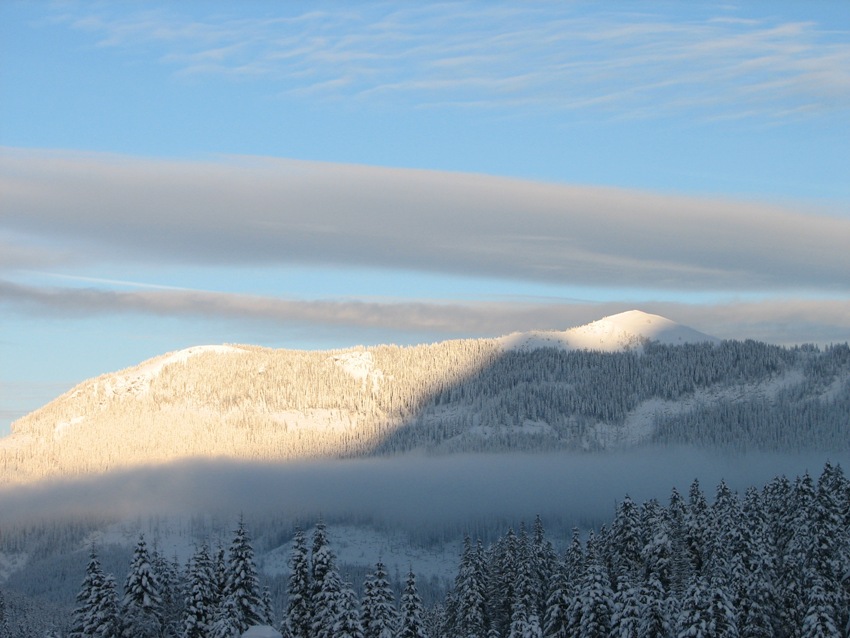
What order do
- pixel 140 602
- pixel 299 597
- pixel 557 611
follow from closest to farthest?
pixel 140 602, pixel 299 597, pixel 557 611

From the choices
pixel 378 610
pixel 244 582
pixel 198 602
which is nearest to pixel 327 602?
pixel 378 610

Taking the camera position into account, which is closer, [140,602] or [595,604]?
[140,602]

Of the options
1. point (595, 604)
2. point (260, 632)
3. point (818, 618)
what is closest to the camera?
point (260, 632)

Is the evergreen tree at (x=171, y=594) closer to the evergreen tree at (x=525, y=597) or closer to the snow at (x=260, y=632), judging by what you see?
the snow at (x=260, y=632)

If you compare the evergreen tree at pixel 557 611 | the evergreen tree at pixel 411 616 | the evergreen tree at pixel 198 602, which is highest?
the evergreen tree at pixel 198 602

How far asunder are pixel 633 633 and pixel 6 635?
62926 millimetres

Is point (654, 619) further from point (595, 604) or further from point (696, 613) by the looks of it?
point (595, 604)

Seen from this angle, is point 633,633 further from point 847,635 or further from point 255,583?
point 255,583

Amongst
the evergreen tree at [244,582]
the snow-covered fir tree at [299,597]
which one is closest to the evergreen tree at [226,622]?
the evergreen tree at [244,582]

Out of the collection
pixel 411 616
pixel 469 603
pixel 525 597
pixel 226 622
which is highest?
pixel 226 622

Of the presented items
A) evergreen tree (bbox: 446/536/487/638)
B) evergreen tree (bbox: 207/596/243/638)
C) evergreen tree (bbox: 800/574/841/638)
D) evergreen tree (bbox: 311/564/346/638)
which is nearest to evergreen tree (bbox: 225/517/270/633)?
evergreen tree (bbox: 207/596/243/638)

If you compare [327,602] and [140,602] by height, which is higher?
[140,602]

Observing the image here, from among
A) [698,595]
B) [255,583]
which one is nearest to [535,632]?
[698,595]

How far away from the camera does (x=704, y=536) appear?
102812mm
